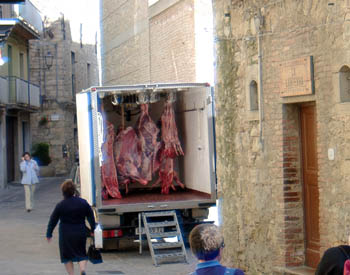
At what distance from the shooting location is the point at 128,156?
50.5 feet

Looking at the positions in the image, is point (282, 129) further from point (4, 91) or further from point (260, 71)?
point (4, 91)

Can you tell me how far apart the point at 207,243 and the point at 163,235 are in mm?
8762

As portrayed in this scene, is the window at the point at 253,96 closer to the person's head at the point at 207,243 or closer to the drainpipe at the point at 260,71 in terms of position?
the drainpipe at the point at 260,71

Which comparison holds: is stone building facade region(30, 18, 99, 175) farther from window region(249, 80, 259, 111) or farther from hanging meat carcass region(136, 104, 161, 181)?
window region(249, 80, 259, 111)

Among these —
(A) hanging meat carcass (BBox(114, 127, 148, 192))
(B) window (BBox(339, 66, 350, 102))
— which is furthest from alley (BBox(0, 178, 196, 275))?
(B) window (BBox(339, 66, 350, 102))

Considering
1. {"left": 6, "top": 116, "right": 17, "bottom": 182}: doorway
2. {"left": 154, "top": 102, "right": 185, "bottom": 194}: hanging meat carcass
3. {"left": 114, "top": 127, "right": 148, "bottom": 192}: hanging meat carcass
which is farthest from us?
{"left": 6, "top": 116, "right": 17, "bottom": 182}: doorway

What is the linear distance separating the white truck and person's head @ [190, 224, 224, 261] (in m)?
8.75

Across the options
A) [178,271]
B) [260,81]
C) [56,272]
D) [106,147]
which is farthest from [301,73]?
[106,147]

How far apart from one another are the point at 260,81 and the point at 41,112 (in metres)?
31.9

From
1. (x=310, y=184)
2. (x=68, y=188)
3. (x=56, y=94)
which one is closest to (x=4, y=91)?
(x=56, y=94)

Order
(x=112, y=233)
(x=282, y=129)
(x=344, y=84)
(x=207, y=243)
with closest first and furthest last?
(x=207, y=243), (x=344, y=84), (x=282, y=129), (x=112, y=233)

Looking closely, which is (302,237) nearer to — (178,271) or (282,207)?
(282,207)

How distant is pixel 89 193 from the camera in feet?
44.0

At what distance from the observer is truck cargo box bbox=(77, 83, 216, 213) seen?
524 inches
